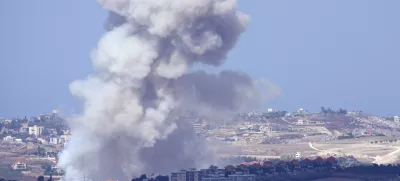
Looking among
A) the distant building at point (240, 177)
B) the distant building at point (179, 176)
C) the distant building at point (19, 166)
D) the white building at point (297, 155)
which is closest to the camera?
the distant building at point (179, 176)

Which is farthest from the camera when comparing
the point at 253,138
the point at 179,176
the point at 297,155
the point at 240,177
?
the point at 253,138

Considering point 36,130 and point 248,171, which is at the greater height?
point 36,130

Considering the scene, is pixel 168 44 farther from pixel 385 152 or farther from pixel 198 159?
pixel 385 152

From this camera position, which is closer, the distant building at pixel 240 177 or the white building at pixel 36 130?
the distant building at pixel 240 177

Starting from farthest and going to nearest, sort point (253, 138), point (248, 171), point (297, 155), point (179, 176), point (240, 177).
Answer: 1. point (253, 138)
2. point (297, 155)
3. point (248, 171)
4. point (240, 177)
5. point (179, 176)

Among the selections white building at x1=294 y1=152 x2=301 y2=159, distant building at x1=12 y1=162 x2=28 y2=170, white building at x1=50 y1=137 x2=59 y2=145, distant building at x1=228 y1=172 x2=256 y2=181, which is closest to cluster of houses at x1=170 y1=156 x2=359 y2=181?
distant building at x1=228 y1=172 x2=256 y2=181

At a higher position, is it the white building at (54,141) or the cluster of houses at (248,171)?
the white building at (54,141)

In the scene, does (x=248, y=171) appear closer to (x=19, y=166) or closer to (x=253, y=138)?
(x=19, y=166)

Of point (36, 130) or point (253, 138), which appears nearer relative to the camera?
point (253, 138)

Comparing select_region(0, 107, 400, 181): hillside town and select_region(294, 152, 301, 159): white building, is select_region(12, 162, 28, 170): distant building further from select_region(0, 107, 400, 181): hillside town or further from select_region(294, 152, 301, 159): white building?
select_region(294, 152, 301, 159): white building

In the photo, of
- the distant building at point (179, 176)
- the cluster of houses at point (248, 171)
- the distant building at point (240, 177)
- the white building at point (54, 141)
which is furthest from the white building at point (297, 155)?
the white building at point (54, 141)

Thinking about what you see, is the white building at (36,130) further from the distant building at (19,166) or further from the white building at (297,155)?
the white building at (297,155)

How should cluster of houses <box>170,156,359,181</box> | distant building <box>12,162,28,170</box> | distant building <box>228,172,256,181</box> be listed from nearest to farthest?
1. cluster of houses <box>170,156,359,181</box>
2. distant building <box>228,172,256,181</box>
3. distant building <box>12,162,28,170</box>

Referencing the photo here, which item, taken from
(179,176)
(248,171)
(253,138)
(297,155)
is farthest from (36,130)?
(179,176)
